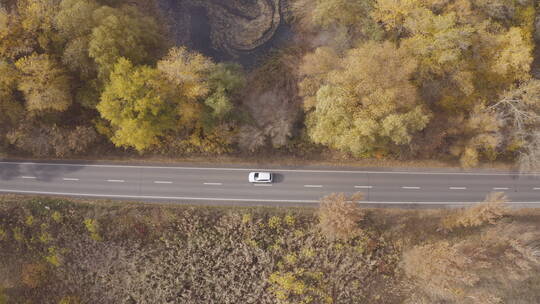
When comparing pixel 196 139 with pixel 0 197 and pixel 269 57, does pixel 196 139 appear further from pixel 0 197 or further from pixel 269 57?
pixel 0 197

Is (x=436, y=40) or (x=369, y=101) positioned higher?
(x=436, y=40)

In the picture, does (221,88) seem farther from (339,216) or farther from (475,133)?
(475,133)

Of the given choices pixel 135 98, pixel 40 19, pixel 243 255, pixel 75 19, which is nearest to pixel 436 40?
pixel 243 255

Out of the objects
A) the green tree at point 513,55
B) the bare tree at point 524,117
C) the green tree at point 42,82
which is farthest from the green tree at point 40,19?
the bare tree at point 524,117

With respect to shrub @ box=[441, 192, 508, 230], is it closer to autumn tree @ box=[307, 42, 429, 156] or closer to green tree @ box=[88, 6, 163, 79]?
autumn tree @ box=[307, 42, 429, 156]

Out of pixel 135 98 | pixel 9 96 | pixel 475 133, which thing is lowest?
pixel 475 133

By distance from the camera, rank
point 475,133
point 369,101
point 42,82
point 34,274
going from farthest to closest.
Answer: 1. point 34,274
2. point 475,133
3. point 42,82
4. point 369,101
